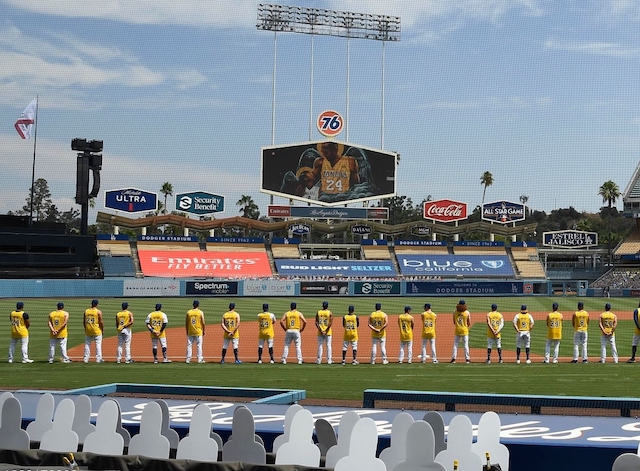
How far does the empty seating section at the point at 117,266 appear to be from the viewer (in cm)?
5734

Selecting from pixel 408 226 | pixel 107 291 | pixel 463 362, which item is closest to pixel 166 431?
pixel 463 362

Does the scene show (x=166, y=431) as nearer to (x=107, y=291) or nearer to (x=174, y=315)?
(x=174, y=315)

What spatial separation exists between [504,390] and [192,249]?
51.9 metres

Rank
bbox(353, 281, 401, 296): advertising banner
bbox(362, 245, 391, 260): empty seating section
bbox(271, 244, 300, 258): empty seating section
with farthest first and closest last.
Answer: bbox(362, 245, 391, 260): empty seating section, bbox(271, 244, 300, 258): empty seating section, bbox(353, 281, 401, 296): advertising banner

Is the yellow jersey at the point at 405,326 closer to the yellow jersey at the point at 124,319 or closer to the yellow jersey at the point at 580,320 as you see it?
the yellow jersey at the point at 580,320

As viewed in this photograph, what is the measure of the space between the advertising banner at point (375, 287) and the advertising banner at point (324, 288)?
0.87 m

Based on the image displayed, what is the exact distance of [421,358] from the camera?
20922 mm

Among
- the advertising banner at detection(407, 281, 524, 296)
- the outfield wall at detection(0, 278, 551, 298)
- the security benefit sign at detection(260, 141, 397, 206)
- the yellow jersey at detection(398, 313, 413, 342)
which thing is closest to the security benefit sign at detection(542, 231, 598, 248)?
the outfield wall at detection(0, 278, 551, 298)

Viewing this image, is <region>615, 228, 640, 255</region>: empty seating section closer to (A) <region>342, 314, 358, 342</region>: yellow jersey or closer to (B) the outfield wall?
(B) the outfield wall

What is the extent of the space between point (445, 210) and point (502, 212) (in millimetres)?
7026

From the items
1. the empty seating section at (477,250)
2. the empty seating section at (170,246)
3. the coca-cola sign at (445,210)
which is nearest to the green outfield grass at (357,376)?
the empty seating section at (170,246)

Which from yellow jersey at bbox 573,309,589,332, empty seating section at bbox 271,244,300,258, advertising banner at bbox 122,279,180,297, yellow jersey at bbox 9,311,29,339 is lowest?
yellow jersey at bbox 9,311,29,339

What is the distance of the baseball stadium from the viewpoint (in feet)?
21.8

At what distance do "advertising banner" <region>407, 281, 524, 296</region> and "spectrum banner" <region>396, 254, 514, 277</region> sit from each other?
6.81 meters
